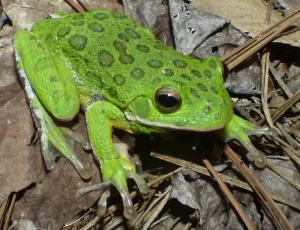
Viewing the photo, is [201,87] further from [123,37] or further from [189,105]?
[123,37]

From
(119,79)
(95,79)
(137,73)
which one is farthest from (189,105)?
(95,79)

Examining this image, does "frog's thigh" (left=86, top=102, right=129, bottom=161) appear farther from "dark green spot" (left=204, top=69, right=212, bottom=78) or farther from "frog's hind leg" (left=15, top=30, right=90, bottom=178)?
"dark green spot" (left=204, top=69, right=212, bottom=78)

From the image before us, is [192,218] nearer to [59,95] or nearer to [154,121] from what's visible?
[154,121]

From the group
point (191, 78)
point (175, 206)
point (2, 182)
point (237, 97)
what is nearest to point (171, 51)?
point (191, 78)

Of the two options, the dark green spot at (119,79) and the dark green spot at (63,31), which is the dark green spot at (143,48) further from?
the dark green spot at (63,31)

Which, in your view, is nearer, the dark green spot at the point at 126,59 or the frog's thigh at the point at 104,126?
the dark green spot at the point at 126,59

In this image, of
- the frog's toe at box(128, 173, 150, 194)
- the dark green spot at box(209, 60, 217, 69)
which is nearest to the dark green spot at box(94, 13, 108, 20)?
the dark green spot at box(209, 60, 217, 69)

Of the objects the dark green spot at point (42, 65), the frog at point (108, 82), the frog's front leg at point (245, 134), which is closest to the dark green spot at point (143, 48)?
the frog at point (108, 82)

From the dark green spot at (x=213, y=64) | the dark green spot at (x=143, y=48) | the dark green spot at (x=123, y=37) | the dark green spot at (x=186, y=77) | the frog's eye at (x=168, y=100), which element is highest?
the dark green spot at (x=123, y=37)
